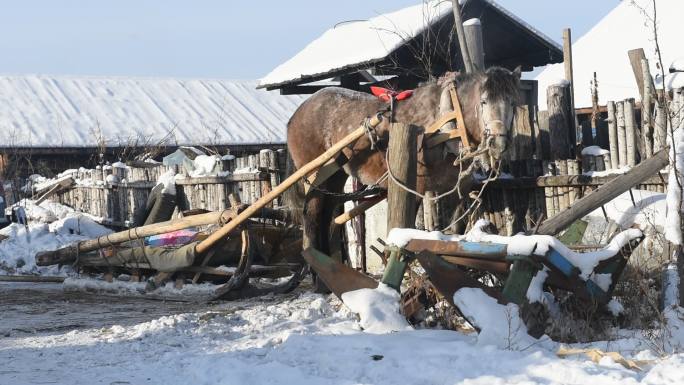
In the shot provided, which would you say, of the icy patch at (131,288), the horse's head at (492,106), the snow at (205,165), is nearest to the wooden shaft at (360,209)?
the horse's head at (492,106)

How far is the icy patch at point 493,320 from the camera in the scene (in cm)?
583

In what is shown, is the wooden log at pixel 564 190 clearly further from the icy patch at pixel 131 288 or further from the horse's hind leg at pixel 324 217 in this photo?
the icy patch at pixel 131 288

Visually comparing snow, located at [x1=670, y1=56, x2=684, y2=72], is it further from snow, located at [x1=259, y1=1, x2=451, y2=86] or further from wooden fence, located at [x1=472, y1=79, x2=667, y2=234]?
snow, located at [x1=259, y1=1, x2=451, y2=86]

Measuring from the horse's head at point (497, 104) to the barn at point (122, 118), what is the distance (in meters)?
18.8

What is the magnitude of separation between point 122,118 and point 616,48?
16.7 metres

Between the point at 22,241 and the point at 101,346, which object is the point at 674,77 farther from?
the point at 22,241

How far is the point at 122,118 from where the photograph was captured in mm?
32562

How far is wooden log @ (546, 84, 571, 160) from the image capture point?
30.6 ft

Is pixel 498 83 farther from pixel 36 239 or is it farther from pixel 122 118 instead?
pixel 122 118

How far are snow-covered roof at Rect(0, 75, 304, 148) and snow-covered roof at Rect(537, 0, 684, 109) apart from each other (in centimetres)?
1088

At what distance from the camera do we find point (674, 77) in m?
7.05

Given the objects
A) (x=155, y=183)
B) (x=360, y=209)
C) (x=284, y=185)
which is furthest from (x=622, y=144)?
(x=155, y=183)

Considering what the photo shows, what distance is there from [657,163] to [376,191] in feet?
10.0

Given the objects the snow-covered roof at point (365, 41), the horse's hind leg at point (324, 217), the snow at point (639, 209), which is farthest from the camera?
the snow-covered roof at point (365, 41)
